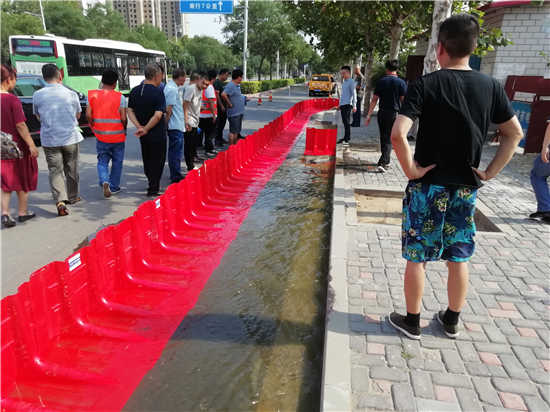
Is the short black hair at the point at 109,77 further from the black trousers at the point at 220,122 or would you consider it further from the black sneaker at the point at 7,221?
the black trousers at the point at 220,122

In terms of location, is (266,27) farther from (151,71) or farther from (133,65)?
(151,71)

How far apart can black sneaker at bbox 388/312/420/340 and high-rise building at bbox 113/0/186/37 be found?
133 meters

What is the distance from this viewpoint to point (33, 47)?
58.0ft

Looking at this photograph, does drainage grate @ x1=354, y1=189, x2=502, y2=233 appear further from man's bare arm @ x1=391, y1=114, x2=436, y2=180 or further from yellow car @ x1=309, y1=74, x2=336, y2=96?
yellow car @ x1=309, y1=74, x2=336, y2=96

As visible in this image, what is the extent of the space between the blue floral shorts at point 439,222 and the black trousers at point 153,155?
499 centimetres

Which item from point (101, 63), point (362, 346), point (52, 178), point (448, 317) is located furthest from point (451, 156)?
point (101, 63)

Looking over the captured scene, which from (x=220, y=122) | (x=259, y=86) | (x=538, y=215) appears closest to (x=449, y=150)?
(x=538, y=215)

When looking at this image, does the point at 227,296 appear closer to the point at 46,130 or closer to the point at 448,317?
the point at 448,317

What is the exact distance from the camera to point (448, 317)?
307 cm

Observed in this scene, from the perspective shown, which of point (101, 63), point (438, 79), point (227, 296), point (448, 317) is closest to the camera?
point (438, 79)

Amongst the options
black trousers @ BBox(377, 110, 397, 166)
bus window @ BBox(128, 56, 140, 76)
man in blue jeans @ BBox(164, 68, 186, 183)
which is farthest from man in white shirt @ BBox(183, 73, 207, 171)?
bus window @ BBox(128, 56, 140, 76)

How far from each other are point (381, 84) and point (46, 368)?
25.4 ft

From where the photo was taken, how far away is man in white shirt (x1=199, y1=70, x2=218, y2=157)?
9.20 meters

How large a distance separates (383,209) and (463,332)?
375cm
